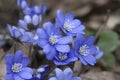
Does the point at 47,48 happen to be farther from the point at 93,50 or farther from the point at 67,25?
the point at 93,50

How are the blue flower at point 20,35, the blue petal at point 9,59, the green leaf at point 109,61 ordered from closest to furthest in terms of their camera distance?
the blue petal at point 9,59 → the blue flower at point 20,35 → the green leaf at point 109,61

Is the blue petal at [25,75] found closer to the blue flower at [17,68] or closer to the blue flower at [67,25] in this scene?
the blue flower at [17,68]

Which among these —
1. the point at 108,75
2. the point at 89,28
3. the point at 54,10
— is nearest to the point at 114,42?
the point at 89,28

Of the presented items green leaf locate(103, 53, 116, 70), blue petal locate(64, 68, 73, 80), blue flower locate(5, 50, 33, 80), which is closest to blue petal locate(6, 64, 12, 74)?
blue flower locate(5, 50, 33, 80)

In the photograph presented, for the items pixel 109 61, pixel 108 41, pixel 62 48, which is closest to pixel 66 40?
pixel 62 48

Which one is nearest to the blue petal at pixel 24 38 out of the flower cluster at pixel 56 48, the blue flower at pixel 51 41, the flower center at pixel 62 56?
the flower cluster at pixel 56 48

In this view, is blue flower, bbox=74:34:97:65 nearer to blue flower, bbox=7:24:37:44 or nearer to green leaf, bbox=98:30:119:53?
blue flower, bbox=7:24:37:44
